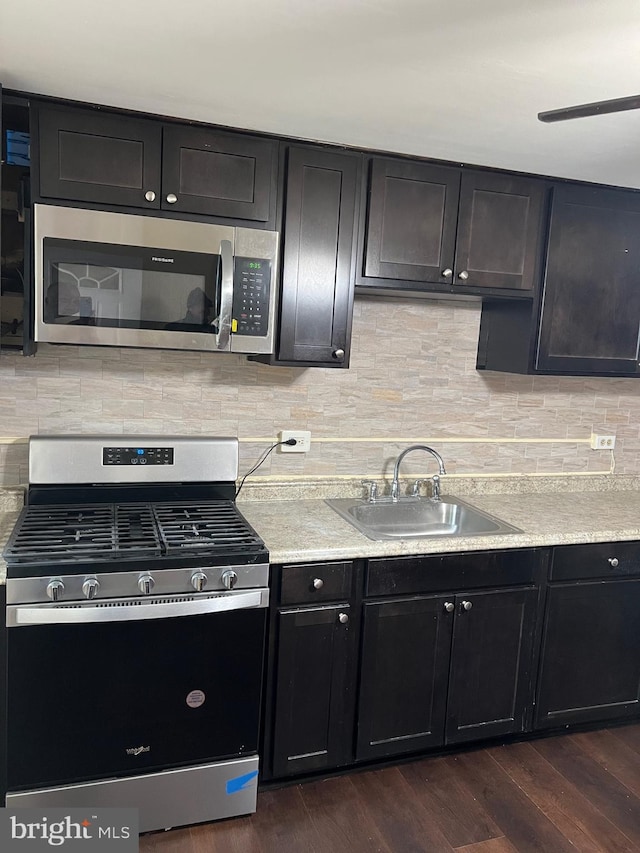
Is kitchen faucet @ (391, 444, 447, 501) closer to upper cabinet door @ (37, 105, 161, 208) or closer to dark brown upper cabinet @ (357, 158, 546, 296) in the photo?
dark brown upper cabinet @ (357, 158, 546, 296)

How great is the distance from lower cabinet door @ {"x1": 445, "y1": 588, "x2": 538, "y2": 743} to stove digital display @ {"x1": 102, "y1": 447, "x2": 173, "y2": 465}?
3.79 ft

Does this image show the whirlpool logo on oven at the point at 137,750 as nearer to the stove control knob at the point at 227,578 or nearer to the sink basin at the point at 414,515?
the stove control knob at the point at 227,578

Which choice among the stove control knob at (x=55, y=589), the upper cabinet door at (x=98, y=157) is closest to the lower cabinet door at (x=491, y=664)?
the stove control knob at (x=55, y=589)

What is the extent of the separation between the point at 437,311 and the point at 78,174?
1.51 metres

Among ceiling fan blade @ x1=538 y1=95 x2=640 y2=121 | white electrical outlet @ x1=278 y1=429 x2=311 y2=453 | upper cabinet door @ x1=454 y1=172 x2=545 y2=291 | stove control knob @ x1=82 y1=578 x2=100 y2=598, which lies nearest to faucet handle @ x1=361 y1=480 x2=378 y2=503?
white electrical outlet @ x1=278 y1=429 x2=311 y2=453

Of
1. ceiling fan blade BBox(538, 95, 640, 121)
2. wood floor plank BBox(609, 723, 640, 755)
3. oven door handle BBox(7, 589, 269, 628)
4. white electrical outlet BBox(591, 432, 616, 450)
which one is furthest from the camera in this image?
white electrical outlet BBox(591, 432, 616, 450)

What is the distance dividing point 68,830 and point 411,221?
88.5 inches

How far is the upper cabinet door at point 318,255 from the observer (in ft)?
7.56

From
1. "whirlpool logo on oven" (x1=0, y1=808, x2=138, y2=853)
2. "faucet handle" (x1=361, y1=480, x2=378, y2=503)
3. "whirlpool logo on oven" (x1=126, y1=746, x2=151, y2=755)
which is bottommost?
"whirlpool logo on oven" (x1=0, y1=808, x2=138, y2=853)

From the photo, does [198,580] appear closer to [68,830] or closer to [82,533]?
[82,533]

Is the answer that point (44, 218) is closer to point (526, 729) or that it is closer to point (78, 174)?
point (78, 174)

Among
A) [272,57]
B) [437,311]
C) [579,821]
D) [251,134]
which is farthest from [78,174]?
[579,821]

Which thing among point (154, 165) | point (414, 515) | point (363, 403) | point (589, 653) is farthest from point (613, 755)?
point (154, 165)

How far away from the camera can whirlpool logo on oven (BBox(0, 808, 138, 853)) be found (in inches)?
74.6
